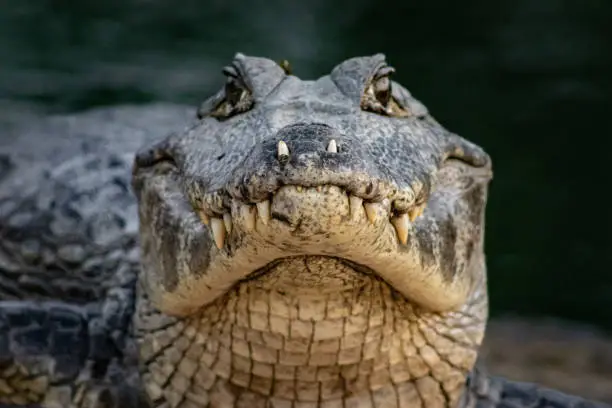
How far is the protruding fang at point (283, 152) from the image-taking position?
Result: 100 inches

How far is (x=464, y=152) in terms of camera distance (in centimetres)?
353

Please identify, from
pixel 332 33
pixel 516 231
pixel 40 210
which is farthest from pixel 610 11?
pixel 40 210

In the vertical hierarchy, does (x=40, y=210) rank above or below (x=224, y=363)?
above

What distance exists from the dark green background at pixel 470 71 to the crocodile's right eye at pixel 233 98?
12.2 feet

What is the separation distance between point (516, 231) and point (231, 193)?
4.96m

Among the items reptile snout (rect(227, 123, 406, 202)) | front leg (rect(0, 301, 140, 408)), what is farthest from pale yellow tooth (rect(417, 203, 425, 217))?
front leg (rect(0, 301, 140, 408))

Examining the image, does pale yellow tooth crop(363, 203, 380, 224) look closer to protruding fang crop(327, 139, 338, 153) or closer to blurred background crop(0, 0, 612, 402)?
protruding fang crop(327, 139, 338, 153)

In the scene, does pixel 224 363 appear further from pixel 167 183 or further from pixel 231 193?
pixel 231 193

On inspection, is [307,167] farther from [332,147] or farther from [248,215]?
[248,215]

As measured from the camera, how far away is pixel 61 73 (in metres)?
9.19

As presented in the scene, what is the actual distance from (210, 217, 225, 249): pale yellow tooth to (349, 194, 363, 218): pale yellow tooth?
370 mm

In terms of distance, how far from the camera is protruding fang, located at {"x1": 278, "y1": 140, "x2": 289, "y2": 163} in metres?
2.55

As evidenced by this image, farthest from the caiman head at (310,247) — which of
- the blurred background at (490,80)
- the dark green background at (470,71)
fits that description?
the dark green background at (470,71)

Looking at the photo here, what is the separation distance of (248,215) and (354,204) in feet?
0.75
